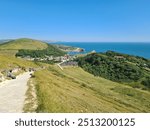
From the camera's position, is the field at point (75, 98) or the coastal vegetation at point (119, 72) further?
the coastal vegetation at point (119, 72)

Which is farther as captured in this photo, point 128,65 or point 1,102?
point 128,65

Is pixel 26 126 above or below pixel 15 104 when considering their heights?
above

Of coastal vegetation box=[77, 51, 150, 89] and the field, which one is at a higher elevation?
the field

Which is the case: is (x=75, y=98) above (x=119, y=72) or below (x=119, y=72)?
above

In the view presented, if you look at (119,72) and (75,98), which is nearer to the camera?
(75,98)

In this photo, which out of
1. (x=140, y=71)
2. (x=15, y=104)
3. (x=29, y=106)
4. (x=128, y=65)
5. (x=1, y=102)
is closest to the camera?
(x=29, y=106)

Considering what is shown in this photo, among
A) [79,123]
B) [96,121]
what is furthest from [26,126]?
[96,121]

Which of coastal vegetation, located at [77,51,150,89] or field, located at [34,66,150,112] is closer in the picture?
field, located at [34,66,150,112]

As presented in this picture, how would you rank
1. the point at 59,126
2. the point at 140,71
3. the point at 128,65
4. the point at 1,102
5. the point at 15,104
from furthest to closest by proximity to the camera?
1. the point at 128,65
2. the point at 140,71
3. the point at 1,102
4. the point at 15,104
5. the point at 59,126

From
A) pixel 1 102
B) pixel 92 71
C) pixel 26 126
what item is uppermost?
pixel 26 126

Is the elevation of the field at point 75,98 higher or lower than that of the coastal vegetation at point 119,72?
higher

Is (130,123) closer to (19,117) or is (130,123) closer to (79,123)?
(79,123)
